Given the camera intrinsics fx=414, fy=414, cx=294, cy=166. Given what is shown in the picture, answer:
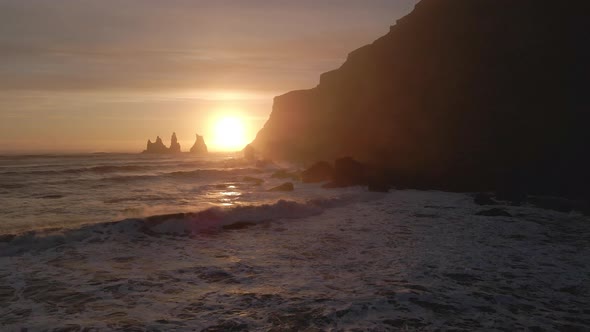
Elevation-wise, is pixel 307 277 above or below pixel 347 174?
below

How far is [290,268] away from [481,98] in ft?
81.4

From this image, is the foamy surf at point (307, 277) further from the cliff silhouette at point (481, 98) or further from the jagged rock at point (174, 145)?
the jagged rock at point (174, 145)

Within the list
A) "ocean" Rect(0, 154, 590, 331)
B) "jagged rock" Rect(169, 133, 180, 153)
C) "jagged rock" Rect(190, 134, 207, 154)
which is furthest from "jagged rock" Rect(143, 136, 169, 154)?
"ocean" Rect(0, 154, 590, 331)

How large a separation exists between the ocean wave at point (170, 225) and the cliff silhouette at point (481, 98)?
1334cm

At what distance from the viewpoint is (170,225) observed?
1594 centimetres

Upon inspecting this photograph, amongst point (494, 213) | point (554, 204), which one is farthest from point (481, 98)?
point (494, 213)

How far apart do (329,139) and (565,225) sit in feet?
120

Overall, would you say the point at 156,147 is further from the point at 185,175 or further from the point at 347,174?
the point at 347,174

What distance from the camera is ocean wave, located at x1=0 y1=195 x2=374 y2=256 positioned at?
42.9 ft

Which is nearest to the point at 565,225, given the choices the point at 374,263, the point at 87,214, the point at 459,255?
the point at 459,255

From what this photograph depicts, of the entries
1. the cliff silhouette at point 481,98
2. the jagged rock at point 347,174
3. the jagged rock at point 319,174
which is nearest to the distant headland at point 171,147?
the cliff silhouette at point 481,98

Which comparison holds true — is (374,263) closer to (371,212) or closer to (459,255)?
(459,255)

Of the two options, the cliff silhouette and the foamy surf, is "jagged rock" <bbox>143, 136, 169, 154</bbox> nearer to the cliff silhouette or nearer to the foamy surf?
the cliff silhouette

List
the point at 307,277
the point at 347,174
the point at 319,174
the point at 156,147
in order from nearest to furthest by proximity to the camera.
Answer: the point at 307,277
the point at 347,174
the point at 319,174
the point at 156,147
